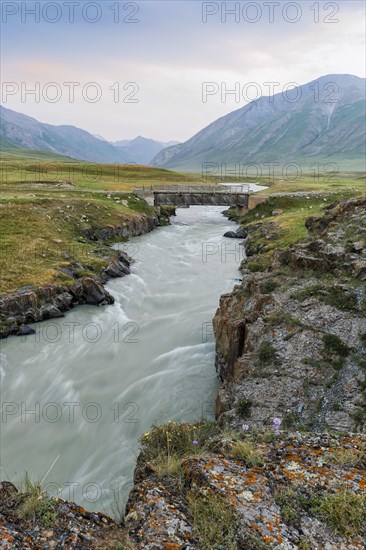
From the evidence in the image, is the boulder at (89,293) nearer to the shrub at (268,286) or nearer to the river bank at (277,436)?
the river bank at (277,436)

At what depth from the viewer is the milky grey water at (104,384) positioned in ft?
47.8

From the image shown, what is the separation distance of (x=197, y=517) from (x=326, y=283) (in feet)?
42.1

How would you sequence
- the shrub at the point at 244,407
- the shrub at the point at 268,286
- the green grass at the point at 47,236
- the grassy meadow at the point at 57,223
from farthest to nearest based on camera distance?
the grassy meadow at the point at 57,223 < the green grass at the point at 47,236 < the shrub at the point at 268,286 < the shrub at the point at 244,407

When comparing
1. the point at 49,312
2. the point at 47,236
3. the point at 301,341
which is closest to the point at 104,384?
the point at 49,312

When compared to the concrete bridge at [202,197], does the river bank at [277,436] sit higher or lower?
lower

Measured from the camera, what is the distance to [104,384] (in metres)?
20.4

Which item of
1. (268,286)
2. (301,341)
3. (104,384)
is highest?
(268,286)

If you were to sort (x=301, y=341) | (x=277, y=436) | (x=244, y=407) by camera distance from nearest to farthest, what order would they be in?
1. (x=277, y=436)
2. (x=244, y=407)
3. (x=301, y=341)

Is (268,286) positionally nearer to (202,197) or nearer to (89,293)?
(89,293)

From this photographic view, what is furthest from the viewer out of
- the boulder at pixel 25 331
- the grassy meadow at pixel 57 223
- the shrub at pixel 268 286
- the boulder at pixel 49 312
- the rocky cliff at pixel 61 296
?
the grassy meadow at pixel 57 223

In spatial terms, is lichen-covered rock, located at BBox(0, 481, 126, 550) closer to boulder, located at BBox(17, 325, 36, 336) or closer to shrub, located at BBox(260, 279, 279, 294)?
shrub, located at BBox(260, 279, 279, 294)

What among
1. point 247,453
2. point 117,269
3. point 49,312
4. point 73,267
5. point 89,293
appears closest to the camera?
point 247,453

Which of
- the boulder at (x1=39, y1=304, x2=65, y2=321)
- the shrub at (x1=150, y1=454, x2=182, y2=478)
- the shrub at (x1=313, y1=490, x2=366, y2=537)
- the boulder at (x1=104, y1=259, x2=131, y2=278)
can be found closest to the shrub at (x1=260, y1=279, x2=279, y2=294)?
the shrub at (x1=150, y1=454, x2=182, y2=478)

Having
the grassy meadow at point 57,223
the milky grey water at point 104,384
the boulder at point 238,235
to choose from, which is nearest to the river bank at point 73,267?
the grassy meadow at point 57,223
